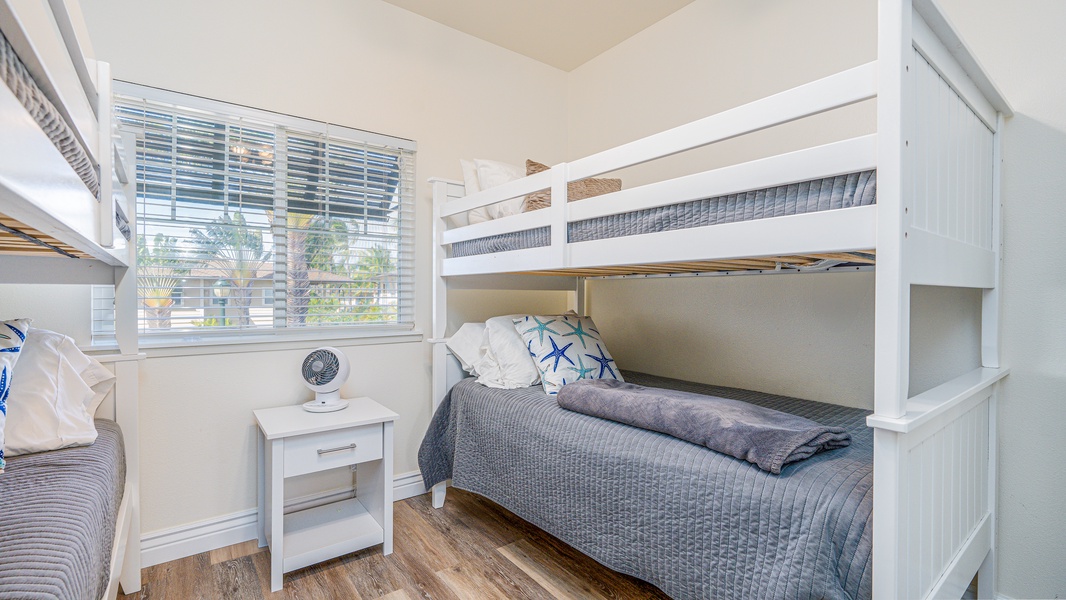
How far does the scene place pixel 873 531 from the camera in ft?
3.24

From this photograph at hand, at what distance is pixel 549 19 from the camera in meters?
2.52

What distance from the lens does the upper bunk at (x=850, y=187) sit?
988mm

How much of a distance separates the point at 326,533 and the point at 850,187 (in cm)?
206

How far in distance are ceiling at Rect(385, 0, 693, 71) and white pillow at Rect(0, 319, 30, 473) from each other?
77.5 inches

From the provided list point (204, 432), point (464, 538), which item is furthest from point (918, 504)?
point (204, 432)

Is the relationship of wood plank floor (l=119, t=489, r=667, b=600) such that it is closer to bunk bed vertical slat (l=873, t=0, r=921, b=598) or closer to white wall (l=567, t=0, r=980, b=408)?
bunk bed vertical slat (l=873, t=0, r=921, b=598)

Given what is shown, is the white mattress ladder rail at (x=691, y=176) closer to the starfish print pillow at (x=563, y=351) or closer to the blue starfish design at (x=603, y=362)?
the starfish print pillow at (x=563, y=351)

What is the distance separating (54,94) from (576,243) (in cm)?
132

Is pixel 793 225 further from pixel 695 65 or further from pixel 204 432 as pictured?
pixel 204 432

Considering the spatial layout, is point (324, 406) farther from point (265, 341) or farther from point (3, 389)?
point (3, 389)

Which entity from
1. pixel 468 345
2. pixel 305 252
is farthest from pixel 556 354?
pixel 305 252

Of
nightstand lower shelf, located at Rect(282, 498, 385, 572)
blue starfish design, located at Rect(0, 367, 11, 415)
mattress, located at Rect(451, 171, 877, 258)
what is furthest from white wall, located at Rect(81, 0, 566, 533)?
mattress, located at Rect(451, 171, 877, 258)

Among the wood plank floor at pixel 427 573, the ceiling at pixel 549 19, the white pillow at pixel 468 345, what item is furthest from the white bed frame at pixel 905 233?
the ceiling at pixel 549 19

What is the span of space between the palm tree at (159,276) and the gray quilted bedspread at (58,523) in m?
0.72
